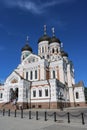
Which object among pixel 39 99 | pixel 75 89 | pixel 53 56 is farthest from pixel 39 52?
pixel 39 99

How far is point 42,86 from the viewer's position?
36.2 m

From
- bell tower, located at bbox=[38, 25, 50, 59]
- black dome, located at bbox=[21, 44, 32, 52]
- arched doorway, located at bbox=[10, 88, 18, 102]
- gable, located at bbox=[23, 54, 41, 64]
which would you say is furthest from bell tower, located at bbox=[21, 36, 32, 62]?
arched doorway, located at bbox=[10, 88, 18, 102]

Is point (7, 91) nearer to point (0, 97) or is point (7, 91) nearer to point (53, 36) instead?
point (0, 97)

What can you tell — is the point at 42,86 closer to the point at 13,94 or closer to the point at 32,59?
the point at 13,94

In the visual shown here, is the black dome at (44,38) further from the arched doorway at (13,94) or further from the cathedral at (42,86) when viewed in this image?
the arched doorway at (13,94)

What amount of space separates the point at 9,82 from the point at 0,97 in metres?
5.14

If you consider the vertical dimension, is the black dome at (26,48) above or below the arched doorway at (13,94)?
above

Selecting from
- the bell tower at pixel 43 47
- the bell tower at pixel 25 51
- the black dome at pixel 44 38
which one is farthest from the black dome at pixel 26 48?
the black dome at pixel 44 38

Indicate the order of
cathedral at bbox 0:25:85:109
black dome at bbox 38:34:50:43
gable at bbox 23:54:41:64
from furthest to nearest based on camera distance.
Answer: black dome at bbox 38:34:50:43 < gable at bbox 23:54:41:64 < cathedral at bbox 0:25:85:109

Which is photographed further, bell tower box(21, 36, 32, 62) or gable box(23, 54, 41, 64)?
bell tower box(21, 36, 32, 62)

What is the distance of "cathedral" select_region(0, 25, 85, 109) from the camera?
114ft

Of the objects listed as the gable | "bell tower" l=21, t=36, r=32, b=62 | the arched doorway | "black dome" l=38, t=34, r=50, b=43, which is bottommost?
the arched doorway

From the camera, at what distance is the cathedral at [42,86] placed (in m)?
34.7

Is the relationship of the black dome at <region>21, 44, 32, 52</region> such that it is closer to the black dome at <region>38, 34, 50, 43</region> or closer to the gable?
the black dome at <region>38, 34, 50, 43</region>
